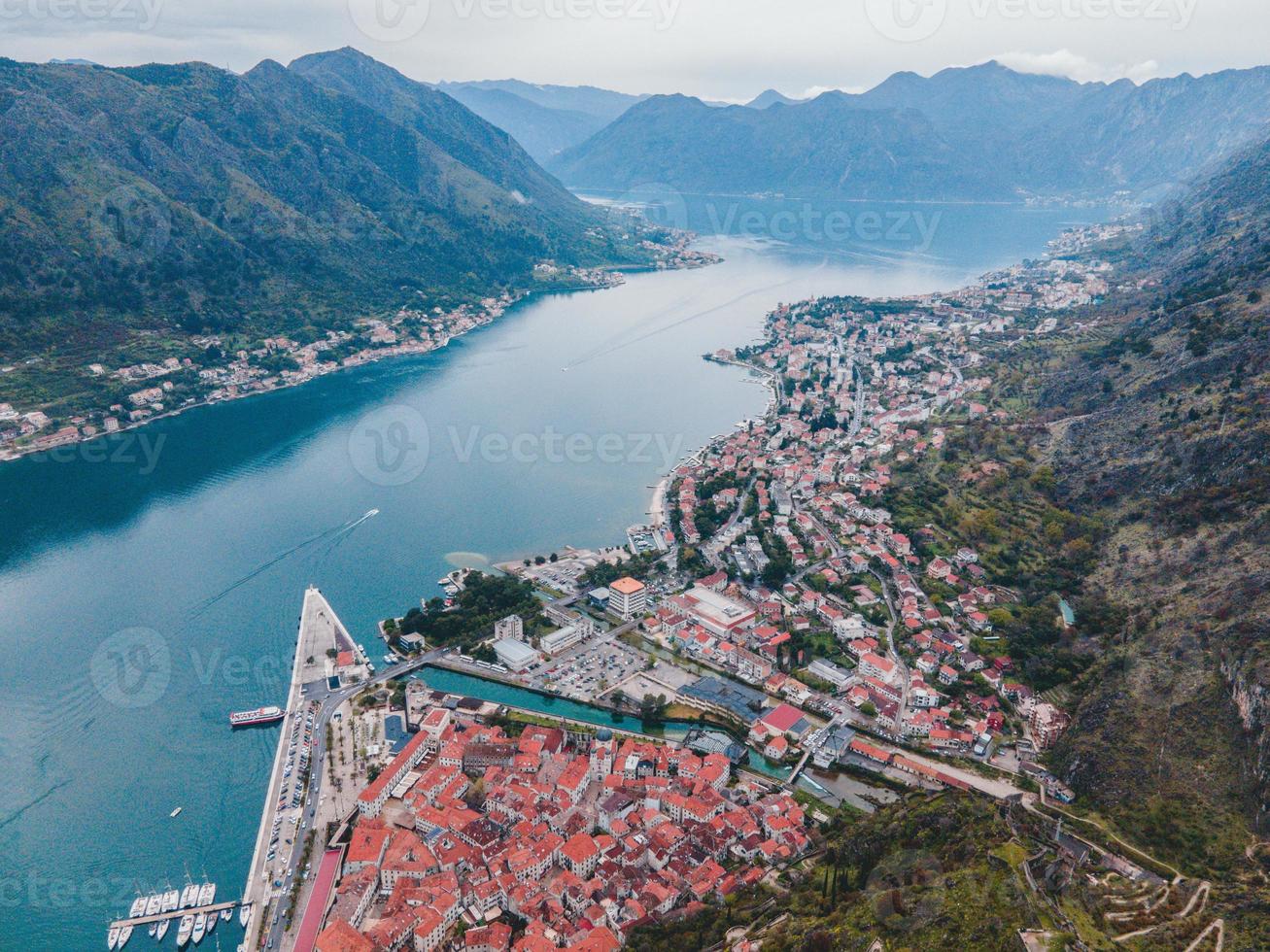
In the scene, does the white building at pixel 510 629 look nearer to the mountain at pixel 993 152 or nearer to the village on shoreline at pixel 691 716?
the village on shoreline at pixel 691 716

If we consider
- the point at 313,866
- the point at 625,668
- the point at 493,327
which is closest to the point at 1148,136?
the point at 493,327

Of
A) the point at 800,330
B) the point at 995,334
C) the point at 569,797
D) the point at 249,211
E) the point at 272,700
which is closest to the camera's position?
the point at 569,797

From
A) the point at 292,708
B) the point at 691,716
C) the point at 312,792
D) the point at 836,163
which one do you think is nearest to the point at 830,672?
the point at 691,716

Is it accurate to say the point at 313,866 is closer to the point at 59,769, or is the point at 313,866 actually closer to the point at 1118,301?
the point at 59,769

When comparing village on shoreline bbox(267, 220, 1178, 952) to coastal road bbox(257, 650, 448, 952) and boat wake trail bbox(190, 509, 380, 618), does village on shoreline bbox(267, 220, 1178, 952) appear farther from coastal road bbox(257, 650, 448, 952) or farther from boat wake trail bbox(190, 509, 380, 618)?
boat wake trail bbox(190, 509, 380, 618)

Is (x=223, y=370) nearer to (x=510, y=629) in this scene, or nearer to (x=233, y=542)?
(x=233, y=542)

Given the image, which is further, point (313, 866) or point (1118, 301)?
point (1118, 301)
